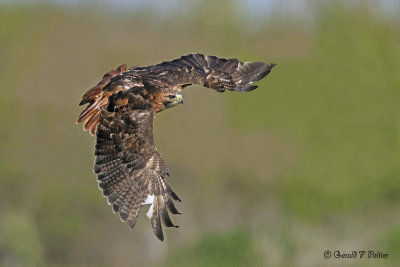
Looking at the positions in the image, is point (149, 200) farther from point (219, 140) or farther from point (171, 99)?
point (219, 140)

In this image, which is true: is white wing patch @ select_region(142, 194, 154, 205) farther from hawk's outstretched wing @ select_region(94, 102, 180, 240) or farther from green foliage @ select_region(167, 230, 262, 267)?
green foliage @ select_region(167, 230, 262, 267)

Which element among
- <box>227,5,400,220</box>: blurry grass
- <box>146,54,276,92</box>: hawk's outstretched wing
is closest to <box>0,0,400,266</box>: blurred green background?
<box>227,5,400,220</box>: blurry grass

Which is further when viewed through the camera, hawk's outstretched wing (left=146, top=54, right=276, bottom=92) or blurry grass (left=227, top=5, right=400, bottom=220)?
blurry grass (left=227, top=5, right=400, bottom=220)

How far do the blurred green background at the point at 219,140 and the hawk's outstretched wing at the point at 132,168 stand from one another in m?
7.42

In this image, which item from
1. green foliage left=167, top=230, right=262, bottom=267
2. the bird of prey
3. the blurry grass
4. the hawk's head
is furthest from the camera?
the blurry grass

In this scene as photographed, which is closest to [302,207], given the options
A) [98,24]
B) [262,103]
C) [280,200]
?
[280,200]

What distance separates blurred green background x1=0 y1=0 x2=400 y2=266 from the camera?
17.7m

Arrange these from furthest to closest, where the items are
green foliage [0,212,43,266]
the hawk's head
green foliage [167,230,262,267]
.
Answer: green foliage [0,212,43,266]
green foliage [167,230,262,267]
the hawk's head

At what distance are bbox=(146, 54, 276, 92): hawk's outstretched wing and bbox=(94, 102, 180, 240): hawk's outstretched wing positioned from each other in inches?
24.3

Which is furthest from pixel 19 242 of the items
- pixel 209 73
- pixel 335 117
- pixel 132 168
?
pixel 132 168

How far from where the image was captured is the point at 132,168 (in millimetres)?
9234

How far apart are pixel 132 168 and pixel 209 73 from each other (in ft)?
4.89

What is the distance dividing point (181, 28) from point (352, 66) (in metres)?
3.55

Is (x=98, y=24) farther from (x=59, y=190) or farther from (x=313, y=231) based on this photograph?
(x=313, y=231)
